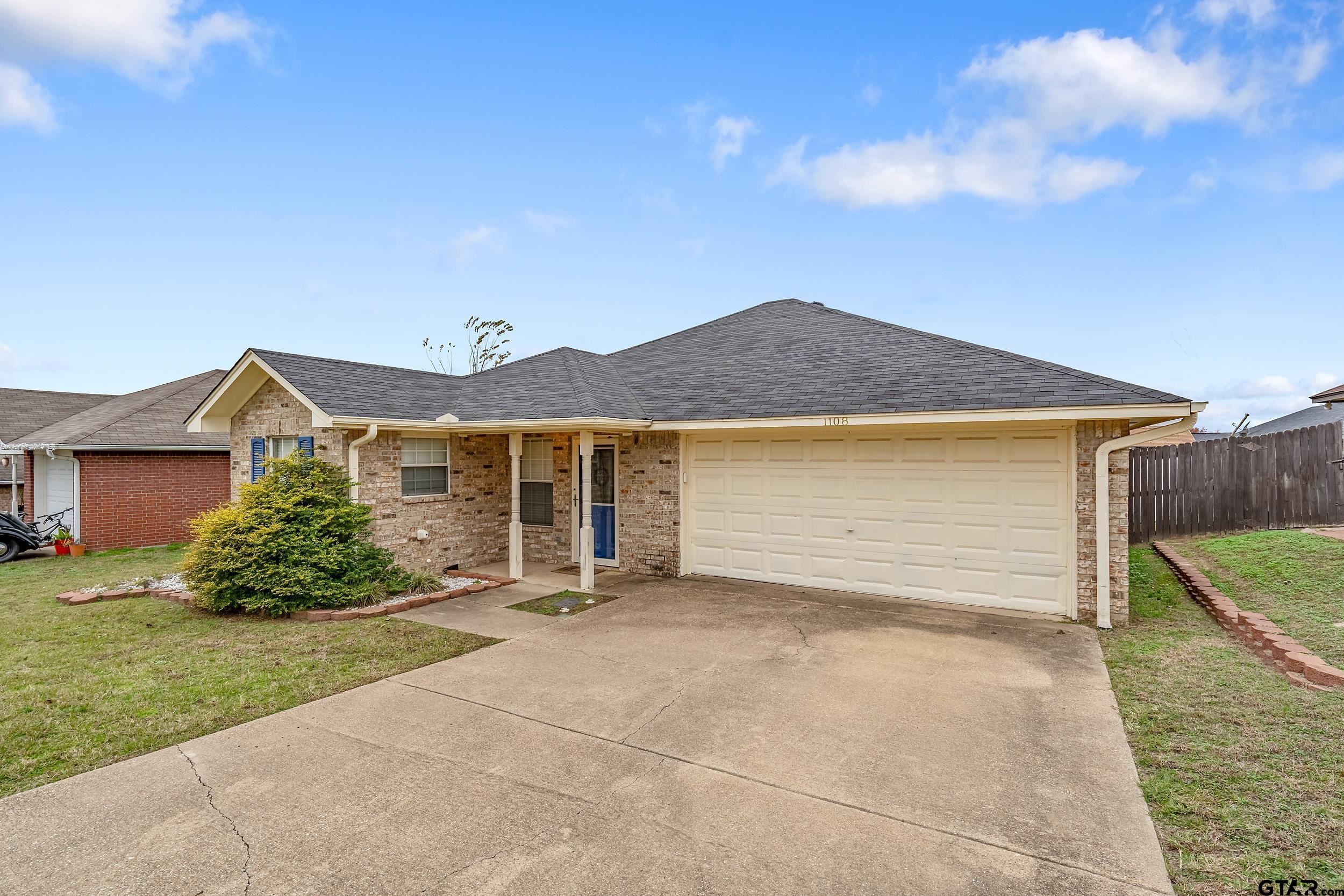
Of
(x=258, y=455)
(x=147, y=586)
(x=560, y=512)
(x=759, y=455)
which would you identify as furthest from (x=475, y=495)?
(x=759, y=455)

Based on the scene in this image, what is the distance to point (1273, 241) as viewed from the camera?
12.1 meters

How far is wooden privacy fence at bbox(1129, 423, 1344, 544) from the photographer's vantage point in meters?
11.3

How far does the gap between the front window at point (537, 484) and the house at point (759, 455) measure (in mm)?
38

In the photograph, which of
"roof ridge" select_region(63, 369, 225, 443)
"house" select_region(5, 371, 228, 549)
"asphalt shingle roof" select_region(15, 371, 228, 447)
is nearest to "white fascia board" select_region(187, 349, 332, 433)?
"asphalt shingle roof" select_region(15, 371, 228, 447)

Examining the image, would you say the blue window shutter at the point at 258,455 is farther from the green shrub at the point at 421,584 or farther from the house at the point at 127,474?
the house at the point at 127,474

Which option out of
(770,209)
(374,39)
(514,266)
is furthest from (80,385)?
(770,209)

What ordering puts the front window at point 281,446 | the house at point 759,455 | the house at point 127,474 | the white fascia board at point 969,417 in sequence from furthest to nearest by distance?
the house at point 127,474 → the front window at point 281,446 → the house at point 759,455 → the white fascia board at point 969,417

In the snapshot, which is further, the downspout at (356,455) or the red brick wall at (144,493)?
the red brick wall at (144,493)

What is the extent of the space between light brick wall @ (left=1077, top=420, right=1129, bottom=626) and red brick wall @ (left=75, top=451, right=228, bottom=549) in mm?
17306

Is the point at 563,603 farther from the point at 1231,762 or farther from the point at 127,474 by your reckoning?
the point at 127,474

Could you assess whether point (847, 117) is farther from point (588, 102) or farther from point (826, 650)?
point (826, 650)

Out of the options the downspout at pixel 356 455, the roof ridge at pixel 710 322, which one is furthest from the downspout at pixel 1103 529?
the downspout at pixel 356 455

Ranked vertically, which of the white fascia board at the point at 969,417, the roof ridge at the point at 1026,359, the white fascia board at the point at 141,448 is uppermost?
the roof ridge at the point at 1026,359

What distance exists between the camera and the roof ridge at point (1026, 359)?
7.24m
